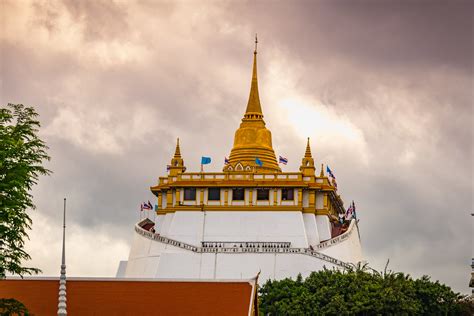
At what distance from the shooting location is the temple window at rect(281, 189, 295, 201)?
121125 millimetres

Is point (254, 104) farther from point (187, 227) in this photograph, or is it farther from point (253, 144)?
point (187, 227)

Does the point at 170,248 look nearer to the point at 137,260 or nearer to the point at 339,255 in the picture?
the point at 137,260

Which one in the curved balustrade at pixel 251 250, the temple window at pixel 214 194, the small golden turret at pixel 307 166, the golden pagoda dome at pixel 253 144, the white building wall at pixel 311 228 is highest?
the golden pagoda dome at pixel 253 144

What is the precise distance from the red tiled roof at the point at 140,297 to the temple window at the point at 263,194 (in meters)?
Result: 40.3

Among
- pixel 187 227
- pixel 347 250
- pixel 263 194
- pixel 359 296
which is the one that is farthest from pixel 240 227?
pixel 359 296

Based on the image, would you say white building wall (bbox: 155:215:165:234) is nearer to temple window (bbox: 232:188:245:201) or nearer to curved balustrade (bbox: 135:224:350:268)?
curved balustrade (bbox: 135:224:350:268)

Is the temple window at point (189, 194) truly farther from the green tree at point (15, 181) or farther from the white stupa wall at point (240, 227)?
the green tree at point (15, 181)

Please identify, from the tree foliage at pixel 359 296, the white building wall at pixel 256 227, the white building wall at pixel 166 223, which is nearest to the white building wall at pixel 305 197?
the white building wall at pixel 256 227

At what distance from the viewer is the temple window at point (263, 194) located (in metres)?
121

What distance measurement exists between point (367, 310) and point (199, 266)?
A: 69.0ft

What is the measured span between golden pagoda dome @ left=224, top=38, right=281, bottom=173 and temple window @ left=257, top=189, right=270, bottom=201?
401cm

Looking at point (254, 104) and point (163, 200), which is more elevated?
point (254, 104)

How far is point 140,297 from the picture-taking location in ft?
259

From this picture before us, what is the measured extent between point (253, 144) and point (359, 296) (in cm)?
3134
